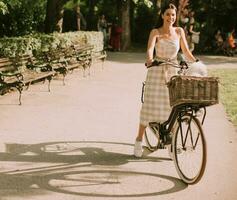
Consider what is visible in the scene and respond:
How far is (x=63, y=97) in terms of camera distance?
40.2 feet

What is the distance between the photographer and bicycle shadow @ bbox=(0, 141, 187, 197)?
5.59m

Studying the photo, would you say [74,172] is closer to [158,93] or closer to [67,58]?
[158,93]

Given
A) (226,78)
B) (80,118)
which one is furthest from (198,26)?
(80,118)

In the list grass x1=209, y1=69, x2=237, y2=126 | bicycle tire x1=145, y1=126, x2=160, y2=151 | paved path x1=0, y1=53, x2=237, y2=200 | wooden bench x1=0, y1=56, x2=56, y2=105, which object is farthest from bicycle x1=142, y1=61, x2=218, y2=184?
wooden bench x1=0, y1=56, x2=56, y2=105

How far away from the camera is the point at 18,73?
11789 mm

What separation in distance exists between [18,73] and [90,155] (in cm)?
524

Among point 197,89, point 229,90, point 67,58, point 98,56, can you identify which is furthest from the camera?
point 98,56

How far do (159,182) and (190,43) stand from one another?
23.1 meters

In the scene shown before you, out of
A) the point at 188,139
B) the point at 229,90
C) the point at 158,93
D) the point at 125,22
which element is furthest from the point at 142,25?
the point at 188,139

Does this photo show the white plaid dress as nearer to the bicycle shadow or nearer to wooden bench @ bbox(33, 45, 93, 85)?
the bicycle shadow

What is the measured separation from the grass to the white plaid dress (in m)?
3.33

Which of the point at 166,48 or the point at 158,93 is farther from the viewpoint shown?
the point at 158,93

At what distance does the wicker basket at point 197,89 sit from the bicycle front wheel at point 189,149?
11.7 inches

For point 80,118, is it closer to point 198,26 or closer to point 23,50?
point 23,50
